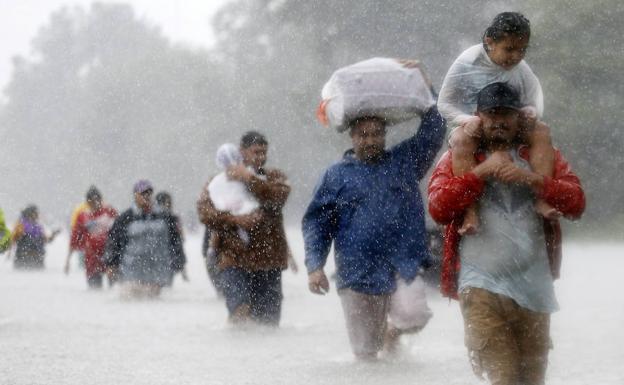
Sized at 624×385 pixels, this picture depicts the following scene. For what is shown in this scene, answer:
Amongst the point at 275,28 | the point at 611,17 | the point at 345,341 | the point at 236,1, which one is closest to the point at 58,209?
the point at 236,1

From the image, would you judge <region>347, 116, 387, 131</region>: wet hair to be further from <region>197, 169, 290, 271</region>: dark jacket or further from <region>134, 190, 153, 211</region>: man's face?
<region>134, 190, 153, 211</region>: man's face

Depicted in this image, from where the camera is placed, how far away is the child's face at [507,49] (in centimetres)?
581

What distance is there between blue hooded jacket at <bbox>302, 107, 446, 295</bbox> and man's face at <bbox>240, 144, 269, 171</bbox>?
3.10 meters

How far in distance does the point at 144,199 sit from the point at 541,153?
38.7 ft

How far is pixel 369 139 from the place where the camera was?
862 cm

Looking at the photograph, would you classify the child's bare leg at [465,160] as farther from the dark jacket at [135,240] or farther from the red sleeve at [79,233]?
the red sleeve at [79,233]

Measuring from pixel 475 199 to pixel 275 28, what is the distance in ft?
137

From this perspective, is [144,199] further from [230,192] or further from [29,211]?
[29,211]

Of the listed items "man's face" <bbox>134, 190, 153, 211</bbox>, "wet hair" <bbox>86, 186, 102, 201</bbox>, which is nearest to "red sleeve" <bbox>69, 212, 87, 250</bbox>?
"wet hair" <bbox>86, 186, 102, 201</bbox>

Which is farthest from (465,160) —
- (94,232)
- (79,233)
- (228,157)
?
(79,233)

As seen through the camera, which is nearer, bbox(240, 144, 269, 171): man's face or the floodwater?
the floodwater

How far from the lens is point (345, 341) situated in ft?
36.4

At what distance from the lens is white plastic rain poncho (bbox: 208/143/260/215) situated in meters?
12.1

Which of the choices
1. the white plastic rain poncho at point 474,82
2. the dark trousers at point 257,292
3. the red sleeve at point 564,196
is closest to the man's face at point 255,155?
the dark trousers at point 257,292
